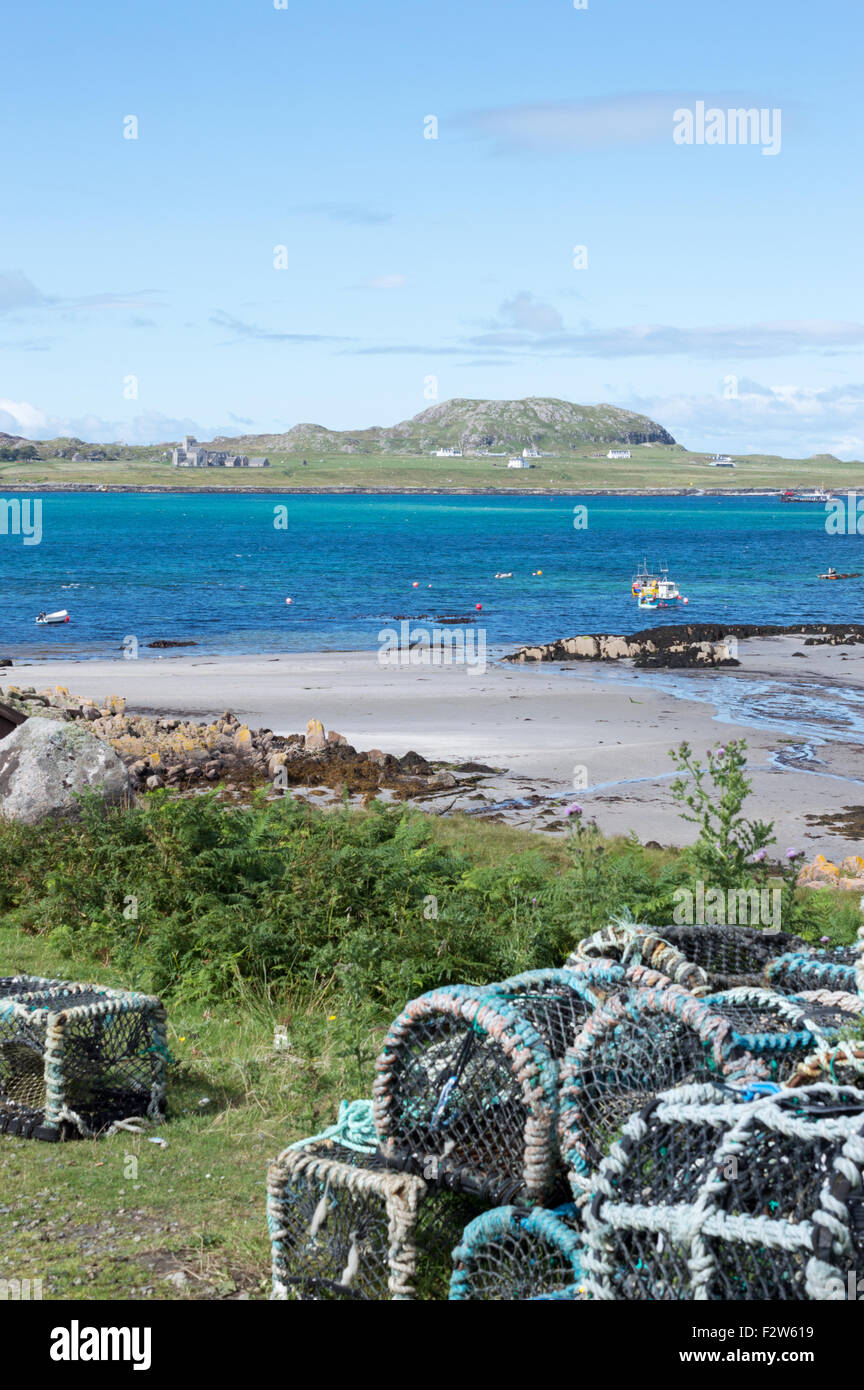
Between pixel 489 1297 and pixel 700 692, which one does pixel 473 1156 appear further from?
pixel 700 692

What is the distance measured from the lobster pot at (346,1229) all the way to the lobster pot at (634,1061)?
65 centimetres

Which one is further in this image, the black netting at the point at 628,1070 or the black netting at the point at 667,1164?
the black netting at the point at 628,1070

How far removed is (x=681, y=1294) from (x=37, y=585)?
77.3 m

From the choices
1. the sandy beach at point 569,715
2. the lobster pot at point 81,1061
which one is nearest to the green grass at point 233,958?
the lobster pot at point 81,1061

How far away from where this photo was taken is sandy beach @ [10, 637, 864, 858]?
20.6 meters

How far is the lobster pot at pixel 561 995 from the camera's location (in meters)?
5.55

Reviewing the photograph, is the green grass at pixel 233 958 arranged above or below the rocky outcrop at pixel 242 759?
above

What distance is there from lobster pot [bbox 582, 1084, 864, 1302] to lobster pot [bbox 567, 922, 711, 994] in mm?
1515

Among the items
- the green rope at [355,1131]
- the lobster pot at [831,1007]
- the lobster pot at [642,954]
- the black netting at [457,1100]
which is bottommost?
the green rope at [355,1131]

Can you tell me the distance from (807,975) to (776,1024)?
3.93ft

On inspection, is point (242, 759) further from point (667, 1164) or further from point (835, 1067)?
point (667, 1164)

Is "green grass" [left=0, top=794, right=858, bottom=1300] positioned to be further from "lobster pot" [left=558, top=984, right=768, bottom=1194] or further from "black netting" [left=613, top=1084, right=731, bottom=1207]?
"black netting" [left=613, top=1084, right=731, bottom=1207]

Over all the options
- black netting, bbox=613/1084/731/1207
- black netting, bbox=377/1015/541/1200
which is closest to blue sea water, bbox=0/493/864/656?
black netting, bbox=377/1015/541/1200

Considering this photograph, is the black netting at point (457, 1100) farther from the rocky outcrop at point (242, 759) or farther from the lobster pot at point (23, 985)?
the rocky outcrop at point (242, 759)
